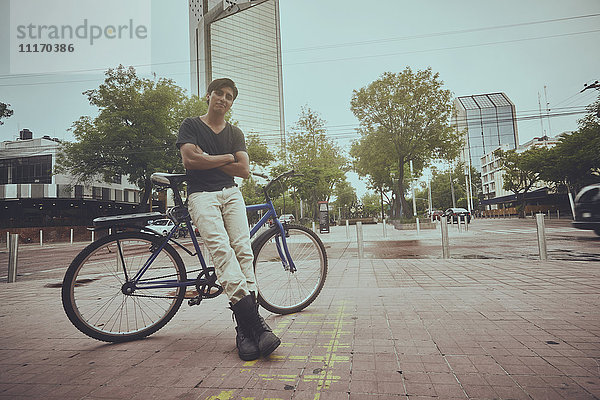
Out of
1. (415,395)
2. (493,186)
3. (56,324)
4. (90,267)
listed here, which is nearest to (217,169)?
(90,267)

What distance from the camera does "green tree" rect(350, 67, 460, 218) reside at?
77.7 feet

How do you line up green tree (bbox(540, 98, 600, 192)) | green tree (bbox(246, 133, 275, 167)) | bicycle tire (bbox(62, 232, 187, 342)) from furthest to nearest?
green tree (bbox(246, 133, 275, 167)) < green tree (bbox(540, 98, 600, 192)) < bicycle tire (bbox(62, 232, 187, 342))

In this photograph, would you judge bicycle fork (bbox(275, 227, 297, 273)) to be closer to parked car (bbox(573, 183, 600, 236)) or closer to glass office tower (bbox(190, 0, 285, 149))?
parked car (bbox(573, 183, 600, 236))

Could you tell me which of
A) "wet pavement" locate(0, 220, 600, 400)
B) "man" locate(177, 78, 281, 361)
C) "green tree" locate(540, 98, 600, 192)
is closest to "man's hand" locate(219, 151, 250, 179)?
"man" locate(177, 78, 281, 361)

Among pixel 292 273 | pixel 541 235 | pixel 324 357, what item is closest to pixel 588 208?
pixel 541 235

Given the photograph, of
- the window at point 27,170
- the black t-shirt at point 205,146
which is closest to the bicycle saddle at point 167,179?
the black t-shirt at point 205,146

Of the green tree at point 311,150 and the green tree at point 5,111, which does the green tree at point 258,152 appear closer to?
the green tree at point 311,150

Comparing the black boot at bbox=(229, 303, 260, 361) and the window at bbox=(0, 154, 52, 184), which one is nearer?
the black boot at bbox=(229, 303, 260, 361)

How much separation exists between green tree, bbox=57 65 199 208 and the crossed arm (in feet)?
79.0

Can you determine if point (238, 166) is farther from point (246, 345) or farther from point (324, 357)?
point (324, 357)

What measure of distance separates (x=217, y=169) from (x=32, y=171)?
128 feet

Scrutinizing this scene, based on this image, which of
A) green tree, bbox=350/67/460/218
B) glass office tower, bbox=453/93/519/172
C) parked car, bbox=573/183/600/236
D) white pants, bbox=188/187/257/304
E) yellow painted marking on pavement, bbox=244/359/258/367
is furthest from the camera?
glass office tower, bbox=453/93/519/172

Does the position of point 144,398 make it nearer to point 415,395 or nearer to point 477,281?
point 415,395

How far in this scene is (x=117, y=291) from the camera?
2543 millimetres
